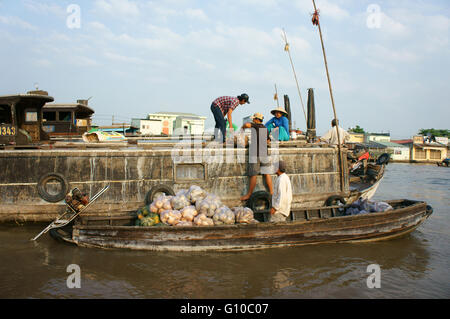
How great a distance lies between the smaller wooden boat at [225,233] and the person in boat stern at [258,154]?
6.64ft

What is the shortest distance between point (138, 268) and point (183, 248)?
38.4 inches

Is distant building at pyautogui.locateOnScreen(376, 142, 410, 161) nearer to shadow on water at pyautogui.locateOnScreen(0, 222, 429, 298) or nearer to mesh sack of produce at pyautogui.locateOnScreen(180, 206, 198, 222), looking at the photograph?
shadow on water at pyautogui.locateOnScreen(0, 222, 429, 298)

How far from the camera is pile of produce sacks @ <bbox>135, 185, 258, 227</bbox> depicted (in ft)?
21.2

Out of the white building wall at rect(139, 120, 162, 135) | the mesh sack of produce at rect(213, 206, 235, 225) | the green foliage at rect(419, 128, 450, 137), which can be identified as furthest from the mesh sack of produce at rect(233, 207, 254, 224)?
the green foliage at rect(419, 128, 450, 137)

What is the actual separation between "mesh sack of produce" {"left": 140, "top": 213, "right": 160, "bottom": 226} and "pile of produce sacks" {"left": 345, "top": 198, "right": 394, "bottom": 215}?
15.6 ft

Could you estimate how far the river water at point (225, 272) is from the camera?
4996mm

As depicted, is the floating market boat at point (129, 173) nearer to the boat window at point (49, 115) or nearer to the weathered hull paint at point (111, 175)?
the weathered hull paint at point (111, 175)

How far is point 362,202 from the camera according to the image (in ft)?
26.3

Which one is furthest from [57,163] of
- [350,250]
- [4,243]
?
[350,250]

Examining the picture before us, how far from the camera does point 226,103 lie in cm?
918

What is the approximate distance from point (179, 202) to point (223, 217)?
0.97 meters

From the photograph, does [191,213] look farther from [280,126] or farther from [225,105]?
[280,126]

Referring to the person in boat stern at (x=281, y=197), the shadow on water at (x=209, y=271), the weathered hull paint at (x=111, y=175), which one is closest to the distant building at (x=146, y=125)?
the weathered hull paint at (x=111, y=175)

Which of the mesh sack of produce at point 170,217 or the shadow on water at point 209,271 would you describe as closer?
the shadow on water at point 209,271
